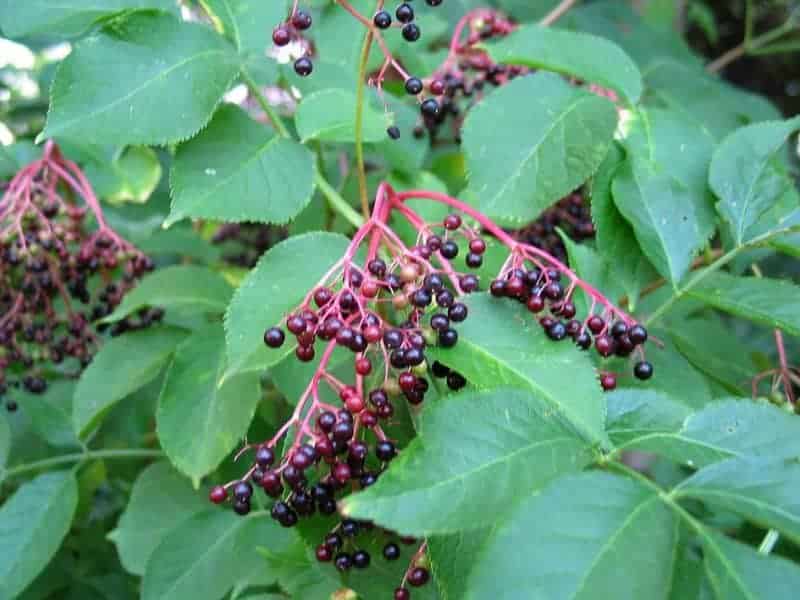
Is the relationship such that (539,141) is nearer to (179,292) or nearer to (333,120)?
(333,120)

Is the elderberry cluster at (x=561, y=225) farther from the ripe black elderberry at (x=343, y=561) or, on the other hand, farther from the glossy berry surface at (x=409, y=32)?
the ripe black elderberry at (x=343, y=561)

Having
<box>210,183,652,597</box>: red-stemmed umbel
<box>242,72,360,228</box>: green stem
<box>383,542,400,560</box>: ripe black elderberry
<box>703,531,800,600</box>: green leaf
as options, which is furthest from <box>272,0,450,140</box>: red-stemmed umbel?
<box>703,531,800,600</box>: green leaf

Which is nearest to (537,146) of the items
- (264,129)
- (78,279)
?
(264,129)

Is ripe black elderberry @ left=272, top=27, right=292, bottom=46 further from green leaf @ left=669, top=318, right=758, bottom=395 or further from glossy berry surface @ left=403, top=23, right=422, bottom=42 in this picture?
green leaf @ left=669, top=318, right=758, bottom=395

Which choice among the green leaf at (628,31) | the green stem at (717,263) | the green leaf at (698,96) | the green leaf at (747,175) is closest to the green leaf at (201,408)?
the green stem at (717,263)

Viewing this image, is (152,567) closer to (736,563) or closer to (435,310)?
(435,310)
